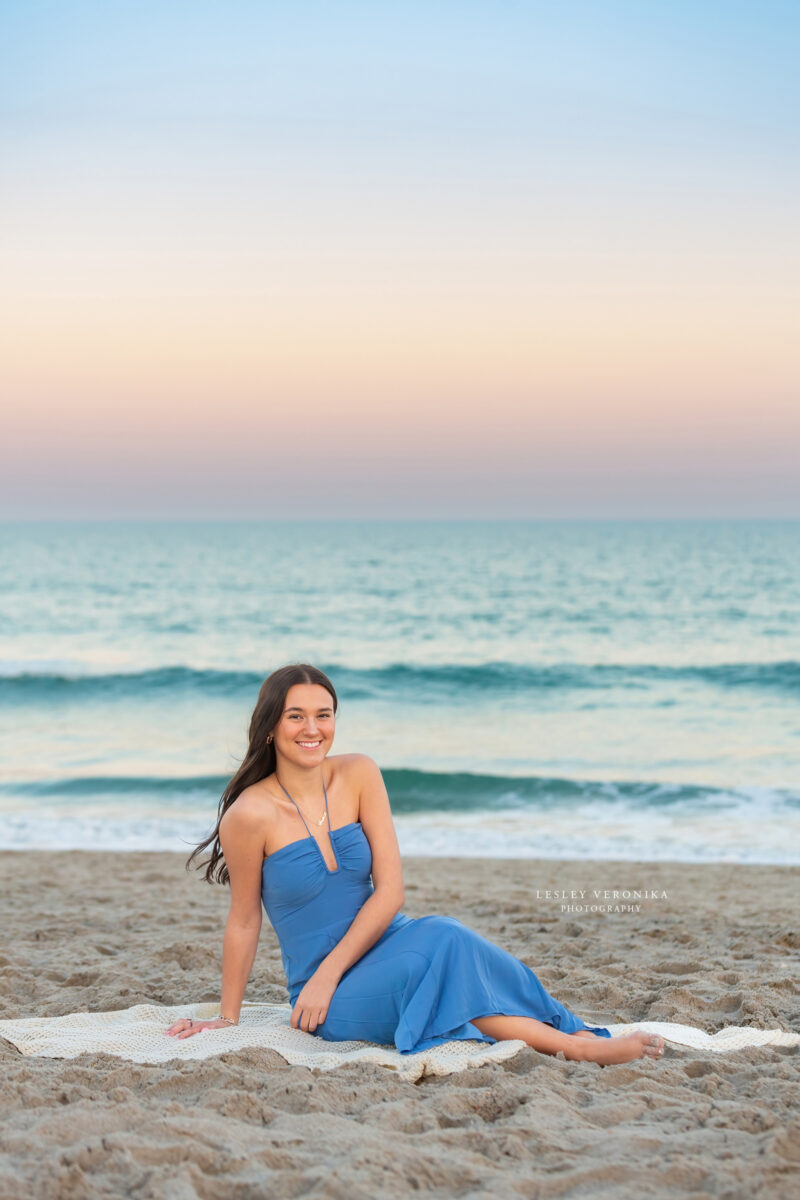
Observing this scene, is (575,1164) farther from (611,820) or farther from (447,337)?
(447,337)

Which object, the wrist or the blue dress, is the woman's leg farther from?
the wrist

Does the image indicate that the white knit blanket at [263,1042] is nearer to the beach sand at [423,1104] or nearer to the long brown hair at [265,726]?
the beach sand at [423,1104]

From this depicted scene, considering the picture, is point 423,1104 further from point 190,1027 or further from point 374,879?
point 190,1027

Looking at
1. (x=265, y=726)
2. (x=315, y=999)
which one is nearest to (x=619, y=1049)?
(x=315, y=999)

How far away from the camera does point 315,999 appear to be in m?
3.73

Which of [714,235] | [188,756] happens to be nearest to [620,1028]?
[188,756]

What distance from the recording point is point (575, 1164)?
2.63 metres

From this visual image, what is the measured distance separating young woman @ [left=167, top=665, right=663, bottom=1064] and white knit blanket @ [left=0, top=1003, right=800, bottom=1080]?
68 millimetres

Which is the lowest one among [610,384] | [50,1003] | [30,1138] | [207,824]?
[207,824]

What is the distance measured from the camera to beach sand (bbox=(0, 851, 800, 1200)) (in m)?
2.52

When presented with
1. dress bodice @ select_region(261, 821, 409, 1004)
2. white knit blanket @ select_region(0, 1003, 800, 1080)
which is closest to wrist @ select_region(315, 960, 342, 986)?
dress bodice @ select_region(261, 821, 409, 1004)

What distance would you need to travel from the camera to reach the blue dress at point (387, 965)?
12.0 feet

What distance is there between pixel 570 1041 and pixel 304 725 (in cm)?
153

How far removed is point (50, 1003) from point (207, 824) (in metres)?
7.18
